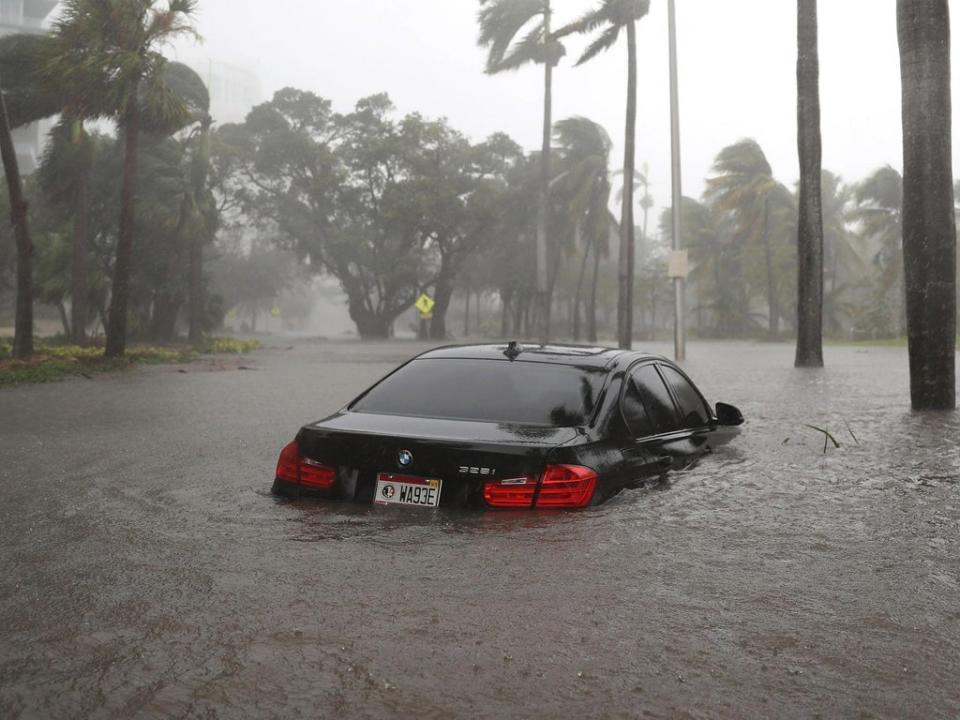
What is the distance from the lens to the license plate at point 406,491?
18.6ft

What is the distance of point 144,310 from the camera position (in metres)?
43.9

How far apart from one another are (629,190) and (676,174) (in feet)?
26.8

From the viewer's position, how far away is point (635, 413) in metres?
6.60

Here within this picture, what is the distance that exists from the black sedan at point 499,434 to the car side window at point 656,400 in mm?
10

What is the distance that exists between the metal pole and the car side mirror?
19.6 metres

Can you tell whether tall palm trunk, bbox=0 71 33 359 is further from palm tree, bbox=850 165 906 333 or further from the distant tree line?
palm tree, bbox=850 165 906 333

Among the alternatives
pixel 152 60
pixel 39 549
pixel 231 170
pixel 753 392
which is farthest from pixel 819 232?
pixel 231 170

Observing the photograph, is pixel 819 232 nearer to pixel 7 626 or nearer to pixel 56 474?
pixel 56 474

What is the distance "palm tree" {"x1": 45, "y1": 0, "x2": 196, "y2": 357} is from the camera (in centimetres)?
2362

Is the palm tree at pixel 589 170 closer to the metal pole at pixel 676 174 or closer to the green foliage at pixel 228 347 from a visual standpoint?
the green foliage at pixel 228 347

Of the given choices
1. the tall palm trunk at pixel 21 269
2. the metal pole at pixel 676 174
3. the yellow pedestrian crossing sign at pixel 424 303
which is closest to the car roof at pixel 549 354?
the tall palm trunk at pixel 21 269

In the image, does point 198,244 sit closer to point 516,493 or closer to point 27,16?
point 516,493

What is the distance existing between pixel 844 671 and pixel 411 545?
232 centimetres

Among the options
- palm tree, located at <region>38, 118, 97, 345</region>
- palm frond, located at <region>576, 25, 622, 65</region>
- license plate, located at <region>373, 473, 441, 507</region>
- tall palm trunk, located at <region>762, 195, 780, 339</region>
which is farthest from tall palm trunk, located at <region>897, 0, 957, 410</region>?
tall palm trunk, located at <region>762, 195, 780, 339</region>
